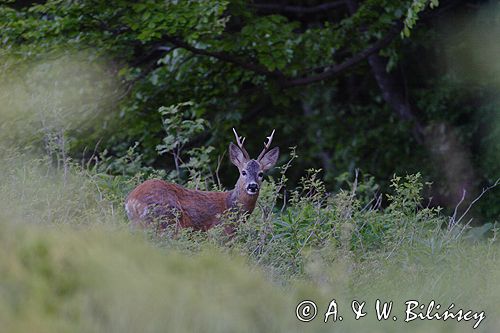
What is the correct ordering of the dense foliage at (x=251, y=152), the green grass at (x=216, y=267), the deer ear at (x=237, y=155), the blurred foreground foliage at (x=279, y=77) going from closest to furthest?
the green grass at (x=216, y=267) < the dense foliage at (x=251, y=152) < the deer ear at (x=237, y=155) < the blurred foreground foliage at (x=279, y=77)

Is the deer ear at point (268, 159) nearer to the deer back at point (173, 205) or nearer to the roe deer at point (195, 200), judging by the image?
the roe deer at point (195, 200)

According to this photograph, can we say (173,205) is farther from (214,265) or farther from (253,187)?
(214,265)

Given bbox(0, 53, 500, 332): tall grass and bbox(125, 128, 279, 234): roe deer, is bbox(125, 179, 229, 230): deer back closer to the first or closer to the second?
bbox(125, 128, 279, 234): roe deer

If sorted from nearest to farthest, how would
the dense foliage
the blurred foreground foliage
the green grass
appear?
the green grass → the dense foliage → the blurred foreground foliage

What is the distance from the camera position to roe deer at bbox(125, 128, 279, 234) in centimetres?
819

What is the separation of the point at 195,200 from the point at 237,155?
1.07m

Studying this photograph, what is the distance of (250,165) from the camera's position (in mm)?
9586

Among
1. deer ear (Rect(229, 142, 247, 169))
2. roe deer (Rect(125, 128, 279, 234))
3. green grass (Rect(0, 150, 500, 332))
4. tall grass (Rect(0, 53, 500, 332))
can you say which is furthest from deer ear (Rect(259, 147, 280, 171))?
green grass (Rect(0, 150, 500, 332))

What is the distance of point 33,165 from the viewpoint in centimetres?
916

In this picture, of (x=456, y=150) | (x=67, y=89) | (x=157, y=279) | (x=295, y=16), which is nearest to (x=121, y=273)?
(x=157, y=279)

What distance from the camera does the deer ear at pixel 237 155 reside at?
978 cm

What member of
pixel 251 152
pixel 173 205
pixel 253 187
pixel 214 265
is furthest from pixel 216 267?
pixel 251 152

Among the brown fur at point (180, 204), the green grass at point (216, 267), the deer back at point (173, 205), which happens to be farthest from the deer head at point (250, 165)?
the green grass at point (216, 267)

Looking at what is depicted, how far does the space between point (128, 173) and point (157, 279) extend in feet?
18.0
